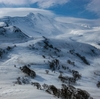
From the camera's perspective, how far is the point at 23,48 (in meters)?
176

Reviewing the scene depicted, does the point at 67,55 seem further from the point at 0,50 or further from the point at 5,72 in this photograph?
the point at 5,72

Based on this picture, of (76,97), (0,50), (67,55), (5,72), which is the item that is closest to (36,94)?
(76,97)

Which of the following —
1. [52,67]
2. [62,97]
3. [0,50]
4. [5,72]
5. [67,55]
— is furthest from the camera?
[67,55]

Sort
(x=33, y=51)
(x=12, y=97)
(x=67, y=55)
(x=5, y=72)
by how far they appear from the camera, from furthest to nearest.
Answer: (x=67, y=55)
(x=33, y=51)
(x=5, y=72)
(x=12, y=97)

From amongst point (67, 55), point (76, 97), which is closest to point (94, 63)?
point (67, 55)

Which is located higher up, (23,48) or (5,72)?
(23,48)

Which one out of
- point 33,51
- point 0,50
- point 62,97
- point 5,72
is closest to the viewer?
point 62,97

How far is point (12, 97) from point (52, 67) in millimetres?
100814

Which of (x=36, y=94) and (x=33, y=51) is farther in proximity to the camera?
(x=33, y=51)

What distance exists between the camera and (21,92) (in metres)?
37.3

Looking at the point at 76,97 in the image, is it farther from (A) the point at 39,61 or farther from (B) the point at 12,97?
(A) the point at 39,61

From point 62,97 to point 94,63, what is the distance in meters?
161

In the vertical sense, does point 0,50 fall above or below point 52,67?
above

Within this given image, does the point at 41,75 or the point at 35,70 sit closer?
the point at 41,75
